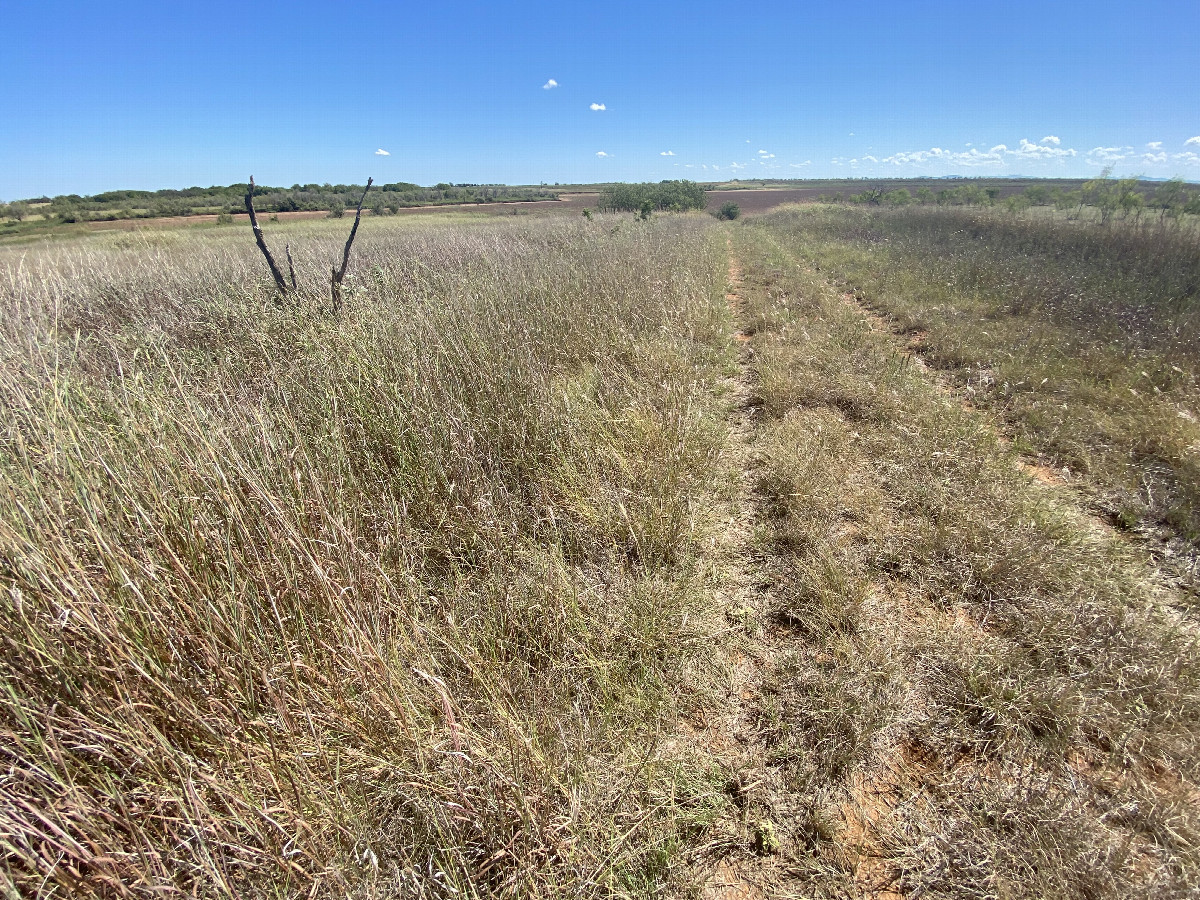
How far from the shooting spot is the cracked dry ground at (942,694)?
127 cm

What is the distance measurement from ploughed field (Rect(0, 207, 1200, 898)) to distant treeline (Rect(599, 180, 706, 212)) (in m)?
37.3

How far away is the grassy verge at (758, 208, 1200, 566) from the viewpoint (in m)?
2.95

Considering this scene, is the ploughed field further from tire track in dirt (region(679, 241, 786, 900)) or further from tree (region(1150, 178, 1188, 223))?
tree (region(1150, 178, 1188, 223))

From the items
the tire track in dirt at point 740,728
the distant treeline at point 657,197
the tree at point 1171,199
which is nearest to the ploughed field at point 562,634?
the tire track in dirt at point 740,728

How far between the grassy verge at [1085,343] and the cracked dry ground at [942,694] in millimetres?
576

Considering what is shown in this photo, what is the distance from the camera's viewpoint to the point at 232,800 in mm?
1102

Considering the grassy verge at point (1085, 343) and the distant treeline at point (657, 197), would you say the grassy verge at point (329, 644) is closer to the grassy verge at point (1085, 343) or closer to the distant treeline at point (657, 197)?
the grassy verge at point (1085, 343)

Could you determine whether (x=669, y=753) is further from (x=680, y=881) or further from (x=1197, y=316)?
(x=1197, y=316)

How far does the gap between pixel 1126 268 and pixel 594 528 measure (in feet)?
38.4

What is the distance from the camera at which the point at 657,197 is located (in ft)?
137

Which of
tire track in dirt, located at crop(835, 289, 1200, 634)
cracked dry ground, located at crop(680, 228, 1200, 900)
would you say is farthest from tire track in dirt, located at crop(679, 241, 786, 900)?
tire track in dirt, located at crop(835, 289, 1200, 634)

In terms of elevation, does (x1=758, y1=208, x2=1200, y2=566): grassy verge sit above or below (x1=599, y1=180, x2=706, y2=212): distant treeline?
below

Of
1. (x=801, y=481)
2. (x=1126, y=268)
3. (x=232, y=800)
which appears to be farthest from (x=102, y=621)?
(x=1126, y=268)

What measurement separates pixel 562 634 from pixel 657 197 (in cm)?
4708
